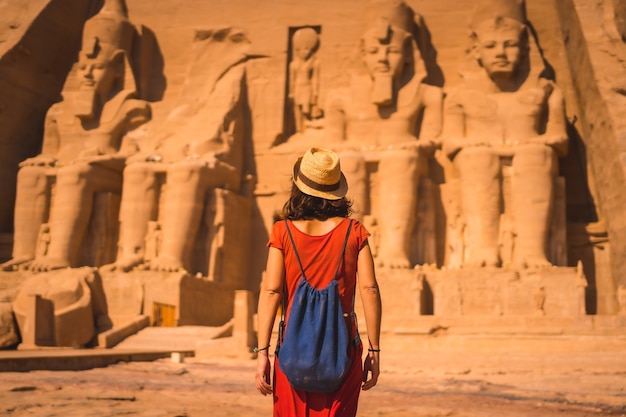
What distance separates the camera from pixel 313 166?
9.06ft

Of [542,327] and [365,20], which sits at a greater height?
[365,20]

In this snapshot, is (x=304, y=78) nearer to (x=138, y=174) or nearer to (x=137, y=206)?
(x=138, y=174)

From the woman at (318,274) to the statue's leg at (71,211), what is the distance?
11148 mm

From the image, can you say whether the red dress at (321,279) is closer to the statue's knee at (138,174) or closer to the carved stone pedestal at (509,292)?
the carved stone pedestal at (509,292)

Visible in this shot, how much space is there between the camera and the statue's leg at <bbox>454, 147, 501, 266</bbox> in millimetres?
12703

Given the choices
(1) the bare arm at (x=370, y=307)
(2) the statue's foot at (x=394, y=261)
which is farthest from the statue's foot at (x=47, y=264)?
(1) the bare arm at (x=370, y=307)

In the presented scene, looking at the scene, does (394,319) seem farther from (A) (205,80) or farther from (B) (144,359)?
(A) (205,80)

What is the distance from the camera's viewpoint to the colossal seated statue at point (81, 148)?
13555 millimetres

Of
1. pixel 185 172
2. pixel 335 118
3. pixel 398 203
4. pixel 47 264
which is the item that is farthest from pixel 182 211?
pixel 398 203

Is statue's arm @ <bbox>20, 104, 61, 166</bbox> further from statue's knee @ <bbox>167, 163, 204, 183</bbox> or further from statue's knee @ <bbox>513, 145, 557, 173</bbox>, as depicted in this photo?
statue's knee @ <bbox>513, 145, 557, 173</bbox>

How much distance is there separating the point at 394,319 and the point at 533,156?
3.41 m

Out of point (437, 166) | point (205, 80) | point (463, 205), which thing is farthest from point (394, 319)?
point (205, 80)

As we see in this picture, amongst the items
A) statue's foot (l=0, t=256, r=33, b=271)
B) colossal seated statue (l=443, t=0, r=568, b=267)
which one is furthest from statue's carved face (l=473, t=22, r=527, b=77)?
statue's foot (l=0, t=256, r=33, b=271)

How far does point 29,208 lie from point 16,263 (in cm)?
97
